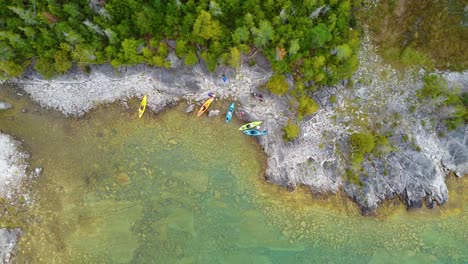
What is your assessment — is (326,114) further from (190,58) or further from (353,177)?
(190,58)

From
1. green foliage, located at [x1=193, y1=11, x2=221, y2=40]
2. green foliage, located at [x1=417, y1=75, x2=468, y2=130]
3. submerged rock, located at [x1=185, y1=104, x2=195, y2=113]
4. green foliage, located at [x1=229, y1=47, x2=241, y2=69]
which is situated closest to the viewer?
green foliage, located at [x1=193, y1=11, x2=221, y2=40]

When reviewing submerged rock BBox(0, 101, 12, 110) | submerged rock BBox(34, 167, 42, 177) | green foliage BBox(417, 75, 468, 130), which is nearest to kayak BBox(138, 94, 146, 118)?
submerged rock BBox(34, 167, 42, 177)

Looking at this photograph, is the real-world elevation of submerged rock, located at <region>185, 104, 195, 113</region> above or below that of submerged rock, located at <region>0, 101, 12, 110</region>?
above

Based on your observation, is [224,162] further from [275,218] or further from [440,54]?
[440,54]

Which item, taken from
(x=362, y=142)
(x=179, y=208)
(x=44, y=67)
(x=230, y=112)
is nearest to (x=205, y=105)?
(x=230, y=112)

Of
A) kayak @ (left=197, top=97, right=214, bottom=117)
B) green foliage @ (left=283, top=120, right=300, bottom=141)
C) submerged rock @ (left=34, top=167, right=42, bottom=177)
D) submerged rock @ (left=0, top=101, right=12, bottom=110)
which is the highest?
green foliage @ (left=283, top=120, right=300, bottom=141)

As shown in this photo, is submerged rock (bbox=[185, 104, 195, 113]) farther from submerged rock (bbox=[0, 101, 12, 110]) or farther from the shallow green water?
submerged rock (bbox=[0, 101, 12, 110])
